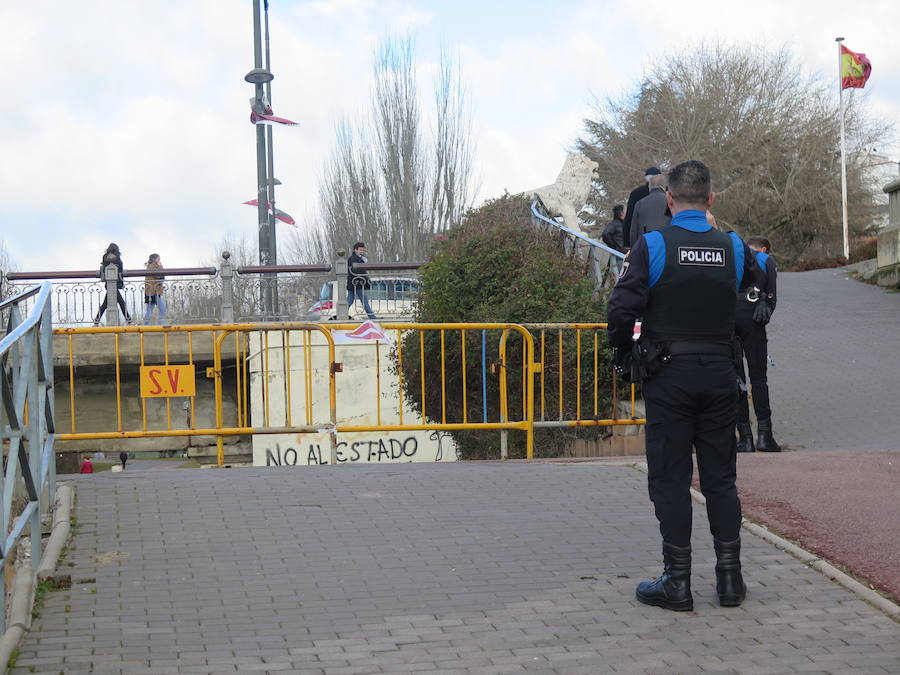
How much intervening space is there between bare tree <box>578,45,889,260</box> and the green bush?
27.1 m

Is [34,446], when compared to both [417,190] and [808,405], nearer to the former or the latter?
[808,405]

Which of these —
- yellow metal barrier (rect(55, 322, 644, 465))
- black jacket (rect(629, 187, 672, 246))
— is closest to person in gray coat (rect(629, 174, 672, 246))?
black jacket (rect(629, 187, 672, 246))

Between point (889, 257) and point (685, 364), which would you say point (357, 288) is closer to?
point (889, 257)

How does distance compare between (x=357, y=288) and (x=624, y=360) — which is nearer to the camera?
(x=624, y=360)

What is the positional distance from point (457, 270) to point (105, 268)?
28.9 feet

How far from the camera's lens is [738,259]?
4.95m

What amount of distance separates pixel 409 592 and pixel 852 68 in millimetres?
32378

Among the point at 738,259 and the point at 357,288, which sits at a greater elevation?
the point at 357,288

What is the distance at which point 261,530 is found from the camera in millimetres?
6199

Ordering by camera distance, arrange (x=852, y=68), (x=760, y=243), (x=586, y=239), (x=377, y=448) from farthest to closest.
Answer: (x=852, y=68)
(x=586, y=239)
(x=377, y=448)
(x=760, y=243)

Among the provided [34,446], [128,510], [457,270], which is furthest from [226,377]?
[34,446]

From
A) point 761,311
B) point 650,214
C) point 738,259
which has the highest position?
point 650,214

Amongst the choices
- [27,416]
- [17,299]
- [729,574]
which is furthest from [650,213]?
[27,416]

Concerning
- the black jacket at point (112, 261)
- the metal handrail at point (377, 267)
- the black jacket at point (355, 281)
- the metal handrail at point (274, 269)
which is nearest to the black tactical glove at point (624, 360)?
the metal handrail at point (377, 267)
